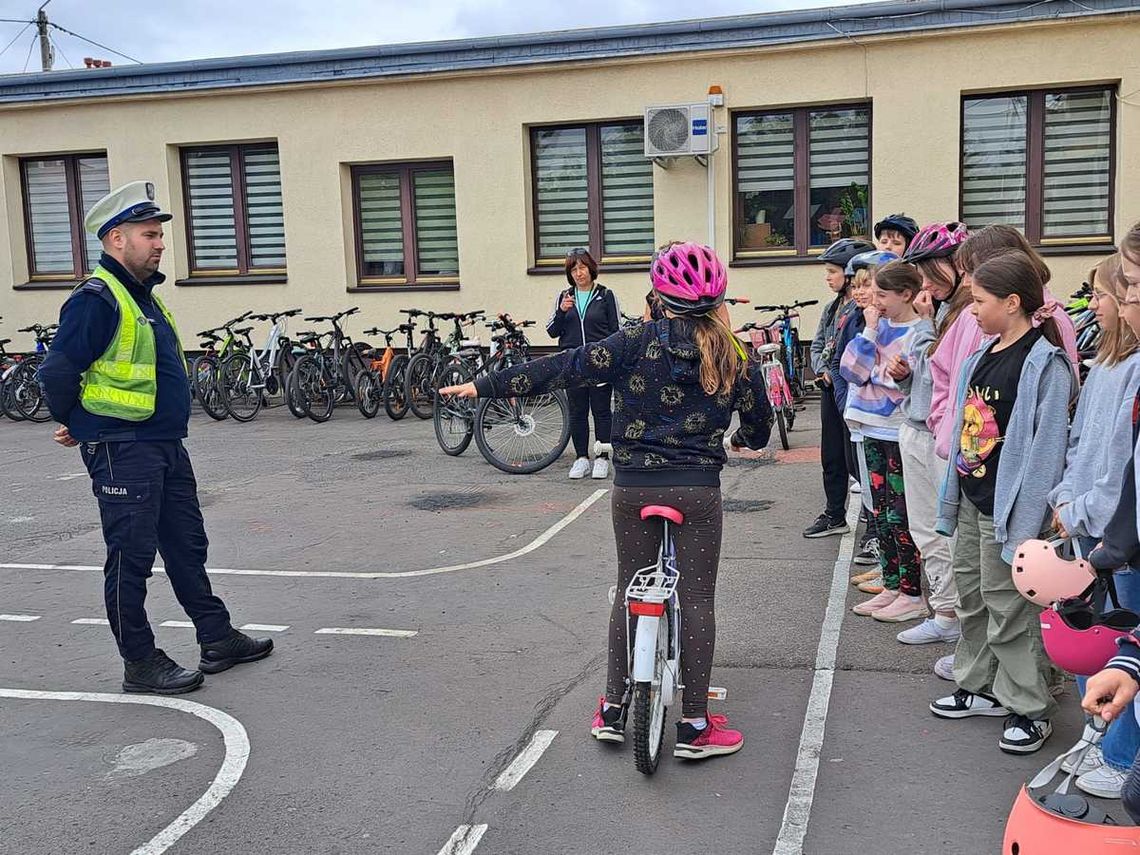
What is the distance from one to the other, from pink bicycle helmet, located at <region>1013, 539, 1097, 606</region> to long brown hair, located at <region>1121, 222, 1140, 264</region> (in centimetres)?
92

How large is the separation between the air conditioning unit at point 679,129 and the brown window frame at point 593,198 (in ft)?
3.88

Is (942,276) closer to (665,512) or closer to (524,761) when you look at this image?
(665,512)

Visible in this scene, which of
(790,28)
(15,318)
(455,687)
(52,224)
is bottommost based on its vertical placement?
(455,687)

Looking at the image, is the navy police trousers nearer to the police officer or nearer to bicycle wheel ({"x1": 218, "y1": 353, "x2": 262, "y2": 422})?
the police officer

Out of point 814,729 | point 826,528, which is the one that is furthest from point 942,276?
point 826,528

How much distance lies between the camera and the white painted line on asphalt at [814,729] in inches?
153

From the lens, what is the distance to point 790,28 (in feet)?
48.9

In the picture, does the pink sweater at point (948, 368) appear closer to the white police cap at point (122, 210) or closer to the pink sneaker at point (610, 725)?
the pink sneaker at point (610, 725)

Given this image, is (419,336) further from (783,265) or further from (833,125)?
(833,125)

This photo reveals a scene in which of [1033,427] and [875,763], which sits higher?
[1033,427]

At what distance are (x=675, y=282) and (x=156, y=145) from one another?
15.4 m

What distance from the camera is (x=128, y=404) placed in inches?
208

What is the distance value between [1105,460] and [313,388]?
1244cm

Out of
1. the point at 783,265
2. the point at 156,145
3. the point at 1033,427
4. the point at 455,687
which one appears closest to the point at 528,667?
the point at 455,687
